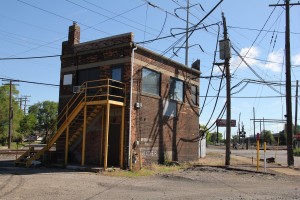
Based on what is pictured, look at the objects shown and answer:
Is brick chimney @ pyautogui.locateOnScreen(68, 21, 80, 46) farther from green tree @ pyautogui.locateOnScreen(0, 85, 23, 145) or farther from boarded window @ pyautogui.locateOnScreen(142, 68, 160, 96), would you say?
green tree @ pyautogui.locateOnScreen(0, 85, 23, 145)

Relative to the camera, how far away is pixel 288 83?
79.8 ft

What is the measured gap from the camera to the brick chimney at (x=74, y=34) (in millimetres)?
22391

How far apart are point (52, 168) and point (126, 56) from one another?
687cm

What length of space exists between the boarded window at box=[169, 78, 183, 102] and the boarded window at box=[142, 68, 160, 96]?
5.16 ft

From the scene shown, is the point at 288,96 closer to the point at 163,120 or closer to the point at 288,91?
the point at 288,91

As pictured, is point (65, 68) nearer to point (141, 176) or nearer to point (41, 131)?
point (141, 176)

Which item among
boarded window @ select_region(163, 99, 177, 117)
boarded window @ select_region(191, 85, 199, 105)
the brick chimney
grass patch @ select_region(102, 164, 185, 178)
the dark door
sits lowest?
grass patch @ select_region(102, 164, 185, 178)

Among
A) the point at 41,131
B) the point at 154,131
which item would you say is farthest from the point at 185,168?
the point at 41,131

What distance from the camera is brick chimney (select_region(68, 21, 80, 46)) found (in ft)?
73.5

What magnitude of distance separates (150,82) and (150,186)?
8.46 m

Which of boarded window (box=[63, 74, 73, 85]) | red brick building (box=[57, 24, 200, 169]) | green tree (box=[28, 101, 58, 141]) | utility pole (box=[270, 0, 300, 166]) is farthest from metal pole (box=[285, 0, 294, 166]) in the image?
green tree (box=[28, 101, 58, 141])

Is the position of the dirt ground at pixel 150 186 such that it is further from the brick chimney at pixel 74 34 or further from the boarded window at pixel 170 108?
the brick chimney at pixel 74 34

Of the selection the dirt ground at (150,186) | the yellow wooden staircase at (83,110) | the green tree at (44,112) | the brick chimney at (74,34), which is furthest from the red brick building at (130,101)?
the green tree at (44,112)

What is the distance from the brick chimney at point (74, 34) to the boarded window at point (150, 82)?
488 cm
